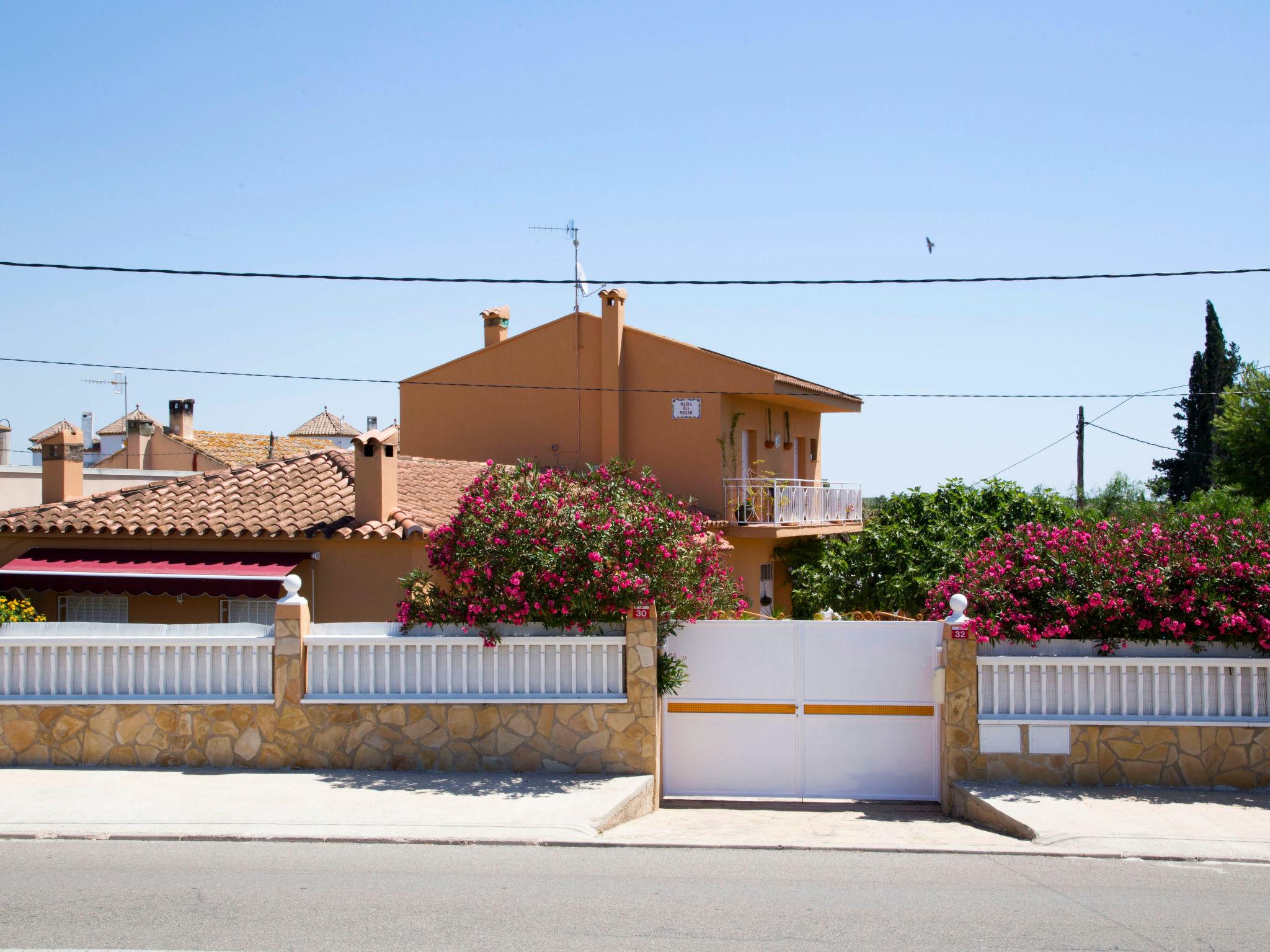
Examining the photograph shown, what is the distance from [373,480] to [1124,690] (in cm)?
1016

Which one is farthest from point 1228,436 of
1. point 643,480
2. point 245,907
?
point 245,907

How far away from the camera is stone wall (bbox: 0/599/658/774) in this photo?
10.5 m

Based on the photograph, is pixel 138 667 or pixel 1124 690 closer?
pixel 1124 690

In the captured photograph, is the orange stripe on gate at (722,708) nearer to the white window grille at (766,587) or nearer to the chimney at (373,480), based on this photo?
the chimney at (373,480)

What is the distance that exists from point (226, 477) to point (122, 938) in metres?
13.0

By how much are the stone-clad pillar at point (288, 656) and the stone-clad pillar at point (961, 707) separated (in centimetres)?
601

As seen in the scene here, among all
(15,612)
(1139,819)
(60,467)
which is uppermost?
(60,467)

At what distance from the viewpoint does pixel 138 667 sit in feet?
34.9

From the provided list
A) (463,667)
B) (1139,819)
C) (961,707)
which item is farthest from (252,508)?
(1139,819)

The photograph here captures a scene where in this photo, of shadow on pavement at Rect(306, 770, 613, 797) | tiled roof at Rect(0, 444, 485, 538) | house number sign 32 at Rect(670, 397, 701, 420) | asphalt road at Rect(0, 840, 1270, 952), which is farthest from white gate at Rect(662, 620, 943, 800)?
house number sign 32 at Rect(670, 397, 701, 420)

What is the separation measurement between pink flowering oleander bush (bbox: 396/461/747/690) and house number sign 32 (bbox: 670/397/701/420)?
1390 cm

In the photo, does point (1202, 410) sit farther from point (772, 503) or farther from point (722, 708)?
point (722, 708)

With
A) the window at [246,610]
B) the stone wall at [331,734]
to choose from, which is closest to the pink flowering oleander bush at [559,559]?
the stone wall at [331,734]

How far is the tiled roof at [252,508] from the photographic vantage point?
16.0 m
